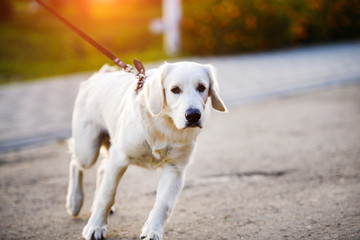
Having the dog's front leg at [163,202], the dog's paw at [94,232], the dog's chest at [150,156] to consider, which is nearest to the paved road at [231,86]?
the dog's paw at [94,232]

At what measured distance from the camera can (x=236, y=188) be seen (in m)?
4.45

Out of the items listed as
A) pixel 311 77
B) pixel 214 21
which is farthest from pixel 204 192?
pixel 214 21

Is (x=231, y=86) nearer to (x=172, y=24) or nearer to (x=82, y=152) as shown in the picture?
(x=172, y=24)

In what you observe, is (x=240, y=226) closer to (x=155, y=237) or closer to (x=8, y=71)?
(x=155, y=237)

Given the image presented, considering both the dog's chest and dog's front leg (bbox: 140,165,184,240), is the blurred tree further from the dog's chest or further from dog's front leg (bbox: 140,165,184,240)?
dog's front leg (bbox: 140,165,184,240)

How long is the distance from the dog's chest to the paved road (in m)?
3.38

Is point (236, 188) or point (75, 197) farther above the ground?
point (75, 197)

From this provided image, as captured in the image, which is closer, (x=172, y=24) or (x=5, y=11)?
(x=172, y=24)

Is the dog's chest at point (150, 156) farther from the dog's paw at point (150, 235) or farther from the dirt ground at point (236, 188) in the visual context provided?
the dog's paw at point (150, 235)

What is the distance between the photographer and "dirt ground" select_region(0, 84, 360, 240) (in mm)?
3607

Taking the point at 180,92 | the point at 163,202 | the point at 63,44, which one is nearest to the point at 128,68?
the point at 180,92

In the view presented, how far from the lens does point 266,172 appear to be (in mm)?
4871

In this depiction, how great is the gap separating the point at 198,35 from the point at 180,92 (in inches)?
443

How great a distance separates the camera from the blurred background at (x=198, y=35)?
1366cm
